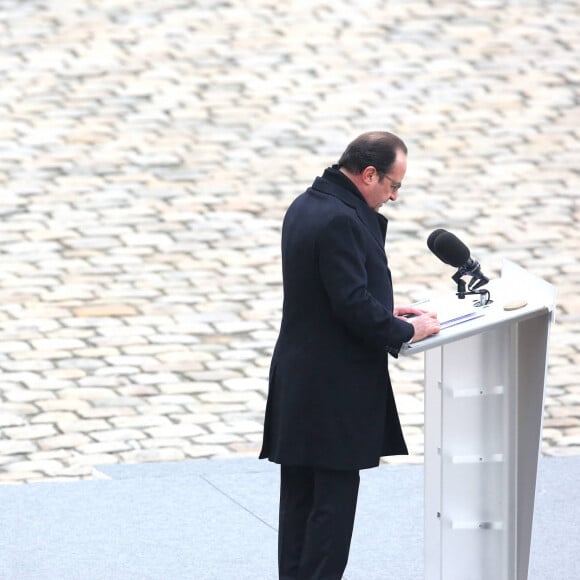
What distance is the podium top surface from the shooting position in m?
4.54

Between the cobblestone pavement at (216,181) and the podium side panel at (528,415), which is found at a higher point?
the podium side panel at (528,415)

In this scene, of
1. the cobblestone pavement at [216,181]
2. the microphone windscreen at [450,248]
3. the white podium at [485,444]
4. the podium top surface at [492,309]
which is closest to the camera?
the podium top surface at [492,309]

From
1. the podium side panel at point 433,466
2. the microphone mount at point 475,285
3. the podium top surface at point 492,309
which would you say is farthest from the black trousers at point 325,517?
the microphone mount at point 475,285

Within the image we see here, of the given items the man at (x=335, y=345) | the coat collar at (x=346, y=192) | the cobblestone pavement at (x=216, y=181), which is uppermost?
the coat collar at (x=346, y=192)

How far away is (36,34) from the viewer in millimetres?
15219

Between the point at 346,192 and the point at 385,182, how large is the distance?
0.13 m

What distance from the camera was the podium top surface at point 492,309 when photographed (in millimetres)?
4535

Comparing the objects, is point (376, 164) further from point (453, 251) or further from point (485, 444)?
point (485, 444)

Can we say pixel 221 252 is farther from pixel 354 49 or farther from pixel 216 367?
pixel 354 49

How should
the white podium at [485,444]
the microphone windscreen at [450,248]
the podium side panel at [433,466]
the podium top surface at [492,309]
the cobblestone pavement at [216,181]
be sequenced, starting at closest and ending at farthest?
the podium top surface at [492,309] < the microphone windscreen at [450,248] < the white podium at [485,444] < the podium side panel at [433,466] < the cobblestone pavement at [216,181]

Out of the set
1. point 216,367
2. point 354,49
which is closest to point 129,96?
point 354,49

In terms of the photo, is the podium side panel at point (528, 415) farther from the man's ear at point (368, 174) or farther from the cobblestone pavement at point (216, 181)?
the cobblestone pavement at point (216, 181)

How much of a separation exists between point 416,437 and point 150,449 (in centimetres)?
143

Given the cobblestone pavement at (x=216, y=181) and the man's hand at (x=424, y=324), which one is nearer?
the man's hand at (x=424, y=324)
